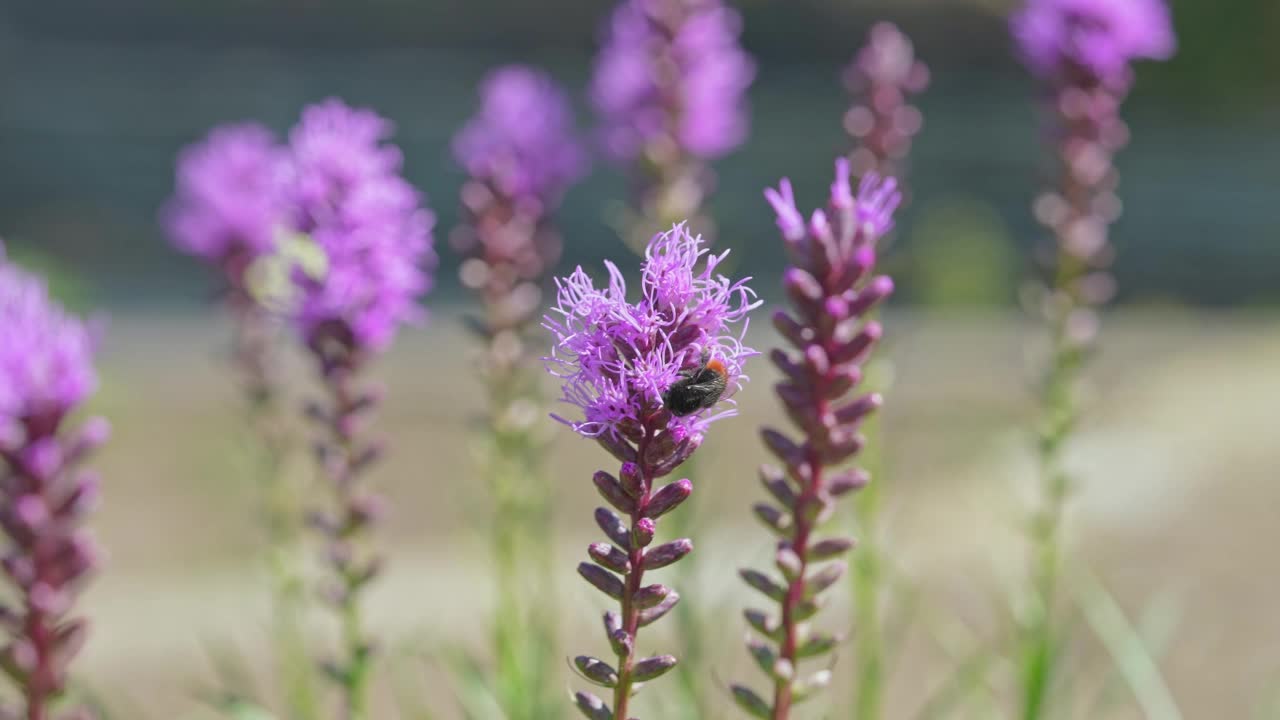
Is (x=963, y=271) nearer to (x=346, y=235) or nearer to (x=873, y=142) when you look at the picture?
(x=873, y=142)

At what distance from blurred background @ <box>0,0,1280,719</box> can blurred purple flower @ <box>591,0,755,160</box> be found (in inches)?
27.1

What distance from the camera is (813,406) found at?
8.13 ft

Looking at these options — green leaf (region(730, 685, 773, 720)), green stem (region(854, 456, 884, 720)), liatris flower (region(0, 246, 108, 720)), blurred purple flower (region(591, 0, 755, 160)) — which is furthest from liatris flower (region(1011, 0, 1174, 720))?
liatris flower (region(0, 246, 108, 720))

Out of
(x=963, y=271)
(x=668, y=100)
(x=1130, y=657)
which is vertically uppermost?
(x=668, y=100)

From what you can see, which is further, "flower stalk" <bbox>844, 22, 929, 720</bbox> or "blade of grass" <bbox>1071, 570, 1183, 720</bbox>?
"flower stalk" <bbox>844, 22, 929, 720</bbox>

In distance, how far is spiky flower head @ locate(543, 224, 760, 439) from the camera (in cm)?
205

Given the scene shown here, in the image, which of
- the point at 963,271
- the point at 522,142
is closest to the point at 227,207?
the point at 522,142

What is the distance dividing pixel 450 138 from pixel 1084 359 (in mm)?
14518

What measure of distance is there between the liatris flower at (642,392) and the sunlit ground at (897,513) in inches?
60.9

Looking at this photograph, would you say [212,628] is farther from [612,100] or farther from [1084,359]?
[1084,359]

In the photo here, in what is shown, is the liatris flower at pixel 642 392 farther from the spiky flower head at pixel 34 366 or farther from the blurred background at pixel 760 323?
the blurred background at pixel 760 323

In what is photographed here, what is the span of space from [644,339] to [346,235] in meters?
1.43

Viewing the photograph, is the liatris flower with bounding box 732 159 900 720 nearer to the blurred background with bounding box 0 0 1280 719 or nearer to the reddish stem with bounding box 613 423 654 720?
the reddish stem with bounding box 613 423 654 720

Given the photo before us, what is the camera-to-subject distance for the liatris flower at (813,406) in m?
2.41
